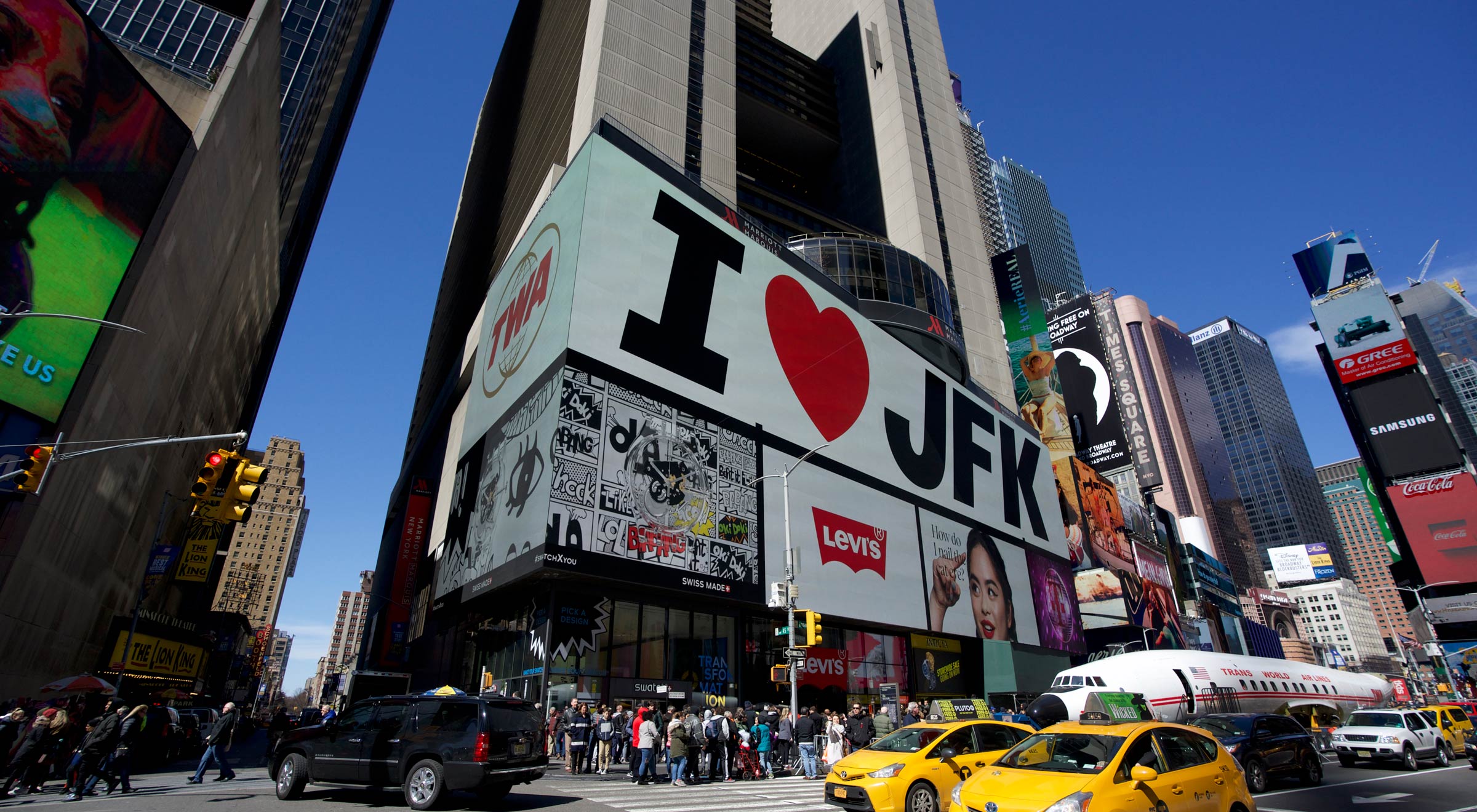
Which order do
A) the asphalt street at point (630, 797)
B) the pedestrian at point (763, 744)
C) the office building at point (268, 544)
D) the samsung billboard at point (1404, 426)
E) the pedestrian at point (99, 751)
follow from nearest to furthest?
the asphalt street at point (630, 797) → the pedestrian at point (99, 751) → the pedestrian at point (763, 744) → the samsung billboard at point (1404, 426) → the office building at point (268, 544)

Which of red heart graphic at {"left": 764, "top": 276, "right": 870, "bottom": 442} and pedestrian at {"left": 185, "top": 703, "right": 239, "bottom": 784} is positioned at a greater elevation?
red heart graphic at {"left": 764, "top": 276, "right": 870, "bottom": 442}

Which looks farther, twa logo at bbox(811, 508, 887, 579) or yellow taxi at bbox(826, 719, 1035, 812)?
twa logo at bbox(811, 508, 887, 579)

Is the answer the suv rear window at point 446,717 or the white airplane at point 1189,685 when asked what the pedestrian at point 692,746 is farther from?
the white airplane at point 1189,685

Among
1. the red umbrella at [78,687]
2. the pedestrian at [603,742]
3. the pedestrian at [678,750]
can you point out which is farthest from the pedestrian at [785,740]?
the red umbrella at [78,687]

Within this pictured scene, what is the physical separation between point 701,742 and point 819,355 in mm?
24472

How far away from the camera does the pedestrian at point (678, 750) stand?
17.0 metres

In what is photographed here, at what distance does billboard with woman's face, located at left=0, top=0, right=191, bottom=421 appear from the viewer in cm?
2142

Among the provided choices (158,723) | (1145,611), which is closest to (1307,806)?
(158,723)

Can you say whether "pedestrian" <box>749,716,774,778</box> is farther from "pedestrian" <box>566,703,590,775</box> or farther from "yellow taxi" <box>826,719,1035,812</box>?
"yellow taxi" <box>826,719,1035,812</box>

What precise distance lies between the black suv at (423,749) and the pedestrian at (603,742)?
7.97 m

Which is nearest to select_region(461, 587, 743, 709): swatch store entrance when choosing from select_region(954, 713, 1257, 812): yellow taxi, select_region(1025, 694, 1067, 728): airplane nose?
select_region(1025, 694, 1067, 728): airplane nose

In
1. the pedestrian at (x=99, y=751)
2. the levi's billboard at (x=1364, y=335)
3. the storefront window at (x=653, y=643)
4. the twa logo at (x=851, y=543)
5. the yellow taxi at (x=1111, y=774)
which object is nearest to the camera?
the yellow taxi at (x=1111, y=774)

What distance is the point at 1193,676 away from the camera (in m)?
30.7

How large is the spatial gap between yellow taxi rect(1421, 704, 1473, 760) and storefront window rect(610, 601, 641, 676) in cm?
2616
